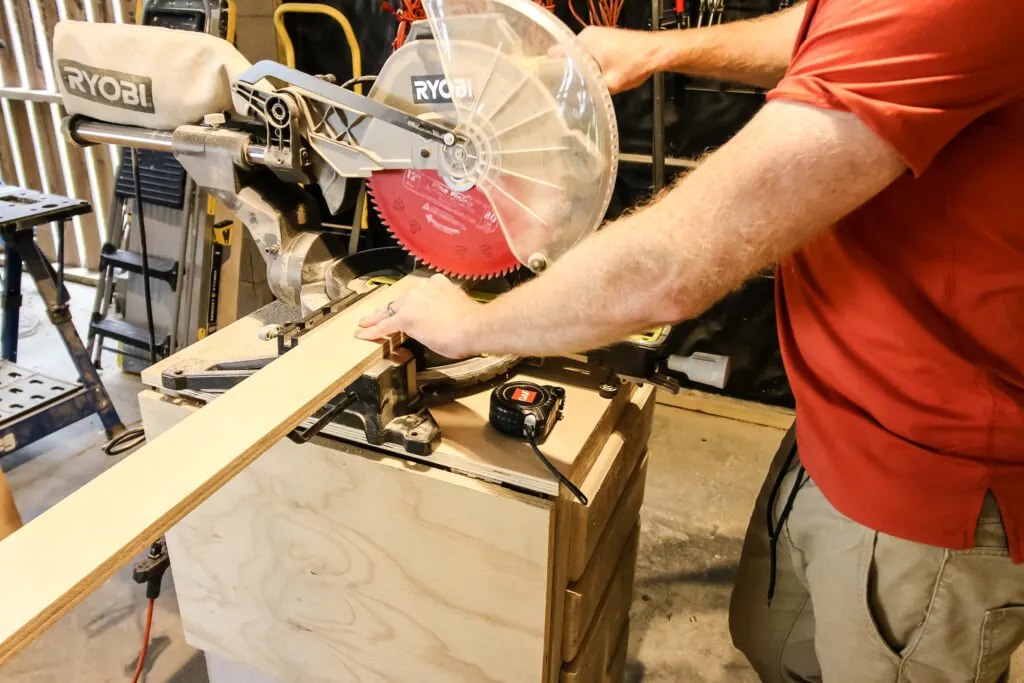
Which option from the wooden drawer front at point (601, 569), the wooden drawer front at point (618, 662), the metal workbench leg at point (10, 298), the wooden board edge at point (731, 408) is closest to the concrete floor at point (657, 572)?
the wooden board edge at point (731, 408)

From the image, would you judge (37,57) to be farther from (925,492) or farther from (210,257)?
(925,492)

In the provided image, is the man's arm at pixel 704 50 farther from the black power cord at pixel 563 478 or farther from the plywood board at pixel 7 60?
the plywood board at pixel 7 60

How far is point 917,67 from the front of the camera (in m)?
0.54

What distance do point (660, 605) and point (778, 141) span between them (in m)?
1.43

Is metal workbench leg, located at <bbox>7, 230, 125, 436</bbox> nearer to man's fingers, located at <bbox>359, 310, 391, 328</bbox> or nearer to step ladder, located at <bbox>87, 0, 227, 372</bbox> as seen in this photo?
step ladder, located at <bbox>87, 0, 227, 372</bbox>

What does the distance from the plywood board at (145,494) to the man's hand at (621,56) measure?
571mm

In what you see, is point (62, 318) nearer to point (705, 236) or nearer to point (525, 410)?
point (525, 410)

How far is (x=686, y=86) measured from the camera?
2203 millimetres

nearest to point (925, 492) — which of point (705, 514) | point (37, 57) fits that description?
point (705, 514)

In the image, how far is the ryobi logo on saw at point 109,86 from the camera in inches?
41.4

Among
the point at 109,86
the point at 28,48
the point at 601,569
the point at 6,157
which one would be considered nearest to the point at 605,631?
the point at 601,569

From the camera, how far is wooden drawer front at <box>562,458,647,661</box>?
0.97 m

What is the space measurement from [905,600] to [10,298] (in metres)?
2.46

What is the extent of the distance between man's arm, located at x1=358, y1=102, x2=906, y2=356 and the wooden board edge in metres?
1.74
